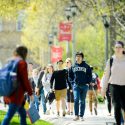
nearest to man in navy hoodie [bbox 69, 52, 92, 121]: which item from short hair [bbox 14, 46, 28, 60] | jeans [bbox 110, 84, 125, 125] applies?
jeans [bbox 110, 84, 125, 125]

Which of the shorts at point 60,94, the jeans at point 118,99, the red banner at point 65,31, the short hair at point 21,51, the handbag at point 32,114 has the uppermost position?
the short hair at point 21,51

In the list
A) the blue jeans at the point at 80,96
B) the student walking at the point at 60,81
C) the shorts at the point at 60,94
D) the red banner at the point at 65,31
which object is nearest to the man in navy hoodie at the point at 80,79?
the blue jeans at the point at 80,96

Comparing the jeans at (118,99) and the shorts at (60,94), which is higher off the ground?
the jeans at (118,99)

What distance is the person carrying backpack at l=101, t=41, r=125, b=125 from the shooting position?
16.9m

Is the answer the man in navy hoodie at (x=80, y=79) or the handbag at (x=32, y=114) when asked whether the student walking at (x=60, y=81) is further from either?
the handbag at (x=32, y=114)

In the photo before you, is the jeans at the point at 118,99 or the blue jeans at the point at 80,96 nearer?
the jeans at the point at 118,99

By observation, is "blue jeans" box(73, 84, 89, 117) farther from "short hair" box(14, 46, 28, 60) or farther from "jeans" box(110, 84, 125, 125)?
"short hair" box(14, 46, 28, 60)

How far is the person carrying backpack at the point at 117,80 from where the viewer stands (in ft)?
55.3

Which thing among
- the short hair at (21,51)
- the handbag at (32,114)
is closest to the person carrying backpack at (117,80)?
the handbag at (32,114)

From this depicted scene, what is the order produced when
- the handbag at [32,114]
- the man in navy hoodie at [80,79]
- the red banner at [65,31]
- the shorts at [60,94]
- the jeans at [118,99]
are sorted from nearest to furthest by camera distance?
the jeans at [118,99], the handbag at [32,114], the man in navy hoodie at [80,79], the shorts at [60,94], the red banner at [65,31]

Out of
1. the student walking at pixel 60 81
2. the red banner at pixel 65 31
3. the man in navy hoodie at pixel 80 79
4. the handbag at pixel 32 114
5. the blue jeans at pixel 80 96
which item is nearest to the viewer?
the handbag at pixel 32 114

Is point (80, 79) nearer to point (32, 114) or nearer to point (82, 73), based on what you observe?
point (82, 73)

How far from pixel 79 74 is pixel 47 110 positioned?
576 centimetres

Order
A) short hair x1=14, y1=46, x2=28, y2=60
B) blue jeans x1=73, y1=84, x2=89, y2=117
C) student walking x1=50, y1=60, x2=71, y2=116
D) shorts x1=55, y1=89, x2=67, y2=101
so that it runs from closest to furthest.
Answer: short hair x1=14, y1=46, x2=28, y2=60 → blue jeans x1=73, y1=84, x2=89, y2=117 → student walking x1=50, y1=60, x2=71, y2=116 → shorts x1=55, y1=89, x2=67, y2=101
